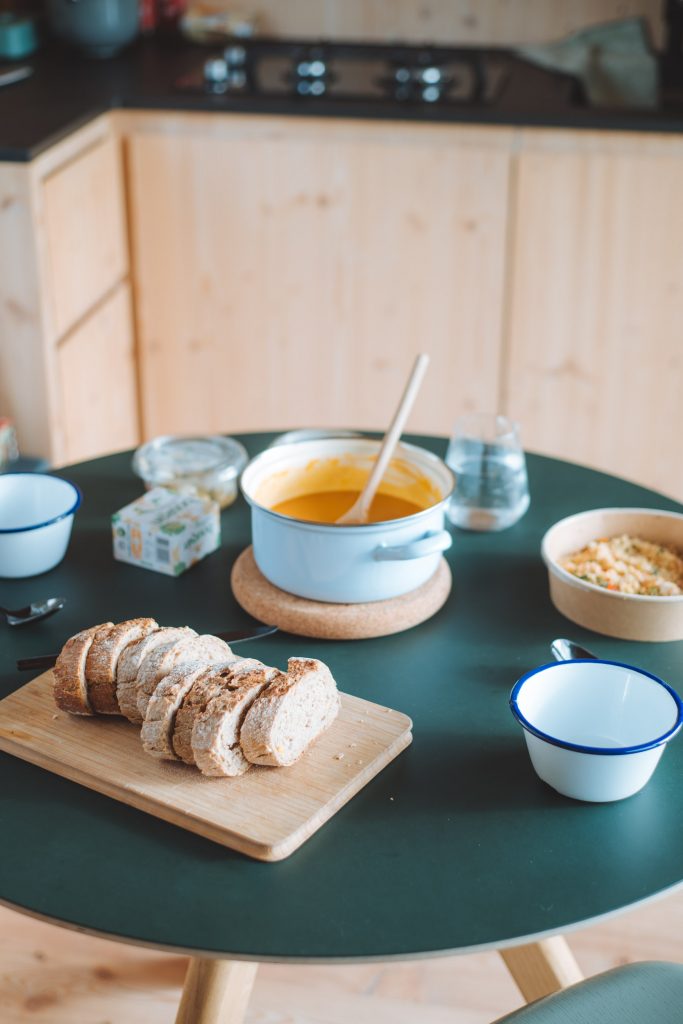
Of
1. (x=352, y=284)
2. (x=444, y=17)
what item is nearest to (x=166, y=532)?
(x=352, y=284)

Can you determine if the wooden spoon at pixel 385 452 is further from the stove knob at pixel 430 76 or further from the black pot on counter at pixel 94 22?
the black pot on counter at pixel 94 22

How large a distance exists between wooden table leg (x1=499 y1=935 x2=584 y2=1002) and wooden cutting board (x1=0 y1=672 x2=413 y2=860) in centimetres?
50

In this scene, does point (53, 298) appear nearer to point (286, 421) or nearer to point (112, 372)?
point (112, 372)

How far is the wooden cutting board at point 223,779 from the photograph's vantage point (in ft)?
3.07

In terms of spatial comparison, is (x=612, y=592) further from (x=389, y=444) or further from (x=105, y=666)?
(x=105, y=666)

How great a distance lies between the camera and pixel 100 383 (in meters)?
2.67

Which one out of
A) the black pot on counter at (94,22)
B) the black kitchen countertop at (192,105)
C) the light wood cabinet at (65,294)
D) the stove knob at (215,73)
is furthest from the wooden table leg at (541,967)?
the black pot on counter at (94,22)

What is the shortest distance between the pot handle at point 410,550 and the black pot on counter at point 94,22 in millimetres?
2136

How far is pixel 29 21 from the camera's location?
290cm

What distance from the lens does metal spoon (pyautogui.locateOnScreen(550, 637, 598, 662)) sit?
1.16 m

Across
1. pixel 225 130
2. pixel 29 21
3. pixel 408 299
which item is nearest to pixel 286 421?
pixel 408 299

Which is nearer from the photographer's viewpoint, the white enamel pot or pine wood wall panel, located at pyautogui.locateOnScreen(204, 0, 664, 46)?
the white enamel pot

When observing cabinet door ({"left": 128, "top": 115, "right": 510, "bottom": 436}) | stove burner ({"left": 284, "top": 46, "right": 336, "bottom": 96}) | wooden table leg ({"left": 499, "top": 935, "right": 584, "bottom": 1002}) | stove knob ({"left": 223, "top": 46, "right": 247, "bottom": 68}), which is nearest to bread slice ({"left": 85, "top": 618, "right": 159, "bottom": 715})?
wooden table leg ({"left": 499, "top": 935, "right": 584, "bottom": 1002})

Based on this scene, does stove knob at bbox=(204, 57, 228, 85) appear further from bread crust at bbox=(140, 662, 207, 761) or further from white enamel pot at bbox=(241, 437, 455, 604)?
bread crust at bbox=(140, 662, 207, 761)
